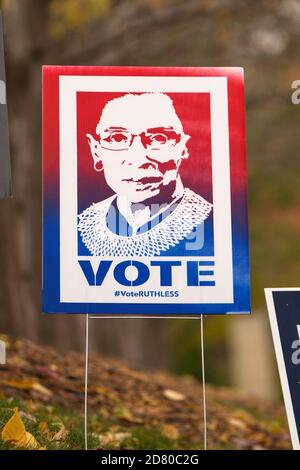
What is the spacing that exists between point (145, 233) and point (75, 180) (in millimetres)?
528

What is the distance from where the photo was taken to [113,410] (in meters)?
7.44

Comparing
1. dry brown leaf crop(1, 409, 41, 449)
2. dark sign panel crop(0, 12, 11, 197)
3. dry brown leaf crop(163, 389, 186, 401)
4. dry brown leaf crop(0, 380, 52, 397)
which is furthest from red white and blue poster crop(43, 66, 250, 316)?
dry brown leaf crop(163, 389, 186, 401)

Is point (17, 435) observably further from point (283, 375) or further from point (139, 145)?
point (139, 145)

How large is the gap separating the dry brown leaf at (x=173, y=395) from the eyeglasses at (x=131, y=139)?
332 cm

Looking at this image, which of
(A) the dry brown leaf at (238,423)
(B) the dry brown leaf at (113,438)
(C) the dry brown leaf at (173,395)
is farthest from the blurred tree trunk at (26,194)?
(B) the dry brown leaf at (113,438)

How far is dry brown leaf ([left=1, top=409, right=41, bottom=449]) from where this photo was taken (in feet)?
17.3

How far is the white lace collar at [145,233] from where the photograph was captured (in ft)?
18.5

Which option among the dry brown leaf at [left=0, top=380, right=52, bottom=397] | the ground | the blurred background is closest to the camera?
the ground

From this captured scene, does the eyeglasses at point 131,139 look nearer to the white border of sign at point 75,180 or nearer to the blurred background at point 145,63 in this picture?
the white border of sign at point 75,180

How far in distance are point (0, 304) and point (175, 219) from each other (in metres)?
6.13

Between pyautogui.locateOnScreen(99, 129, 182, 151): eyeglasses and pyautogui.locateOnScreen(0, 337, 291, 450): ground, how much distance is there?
1.72 m

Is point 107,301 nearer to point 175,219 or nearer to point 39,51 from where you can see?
point 175,219

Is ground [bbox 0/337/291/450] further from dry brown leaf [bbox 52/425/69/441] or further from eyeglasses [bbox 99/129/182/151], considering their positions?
eyeglasses [bbox 99/129/182/151]

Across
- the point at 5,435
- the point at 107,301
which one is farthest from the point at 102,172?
the point at 5,435
